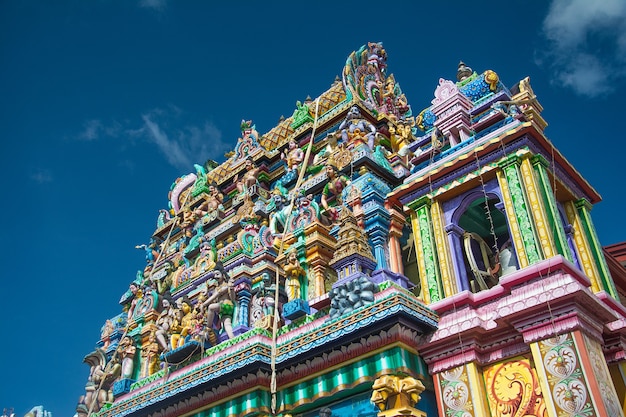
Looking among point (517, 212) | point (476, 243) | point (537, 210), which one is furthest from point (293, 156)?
point (537, 210)

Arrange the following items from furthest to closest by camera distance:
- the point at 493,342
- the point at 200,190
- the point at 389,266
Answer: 1. the point at 200,190
2. the point at 389,266
3. the point at 493,342

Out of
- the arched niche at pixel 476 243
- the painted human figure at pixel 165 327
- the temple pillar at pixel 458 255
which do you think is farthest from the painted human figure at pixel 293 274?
the temple pillar at pixel 458 255

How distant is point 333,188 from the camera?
16344mm

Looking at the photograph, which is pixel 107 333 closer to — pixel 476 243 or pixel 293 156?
pixel 293 156

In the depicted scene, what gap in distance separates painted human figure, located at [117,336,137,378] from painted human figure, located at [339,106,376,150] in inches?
371

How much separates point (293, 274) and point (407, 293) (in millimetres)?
4666

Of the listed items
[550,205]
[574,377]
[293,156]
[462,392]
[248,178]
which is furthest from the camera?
[248,178]

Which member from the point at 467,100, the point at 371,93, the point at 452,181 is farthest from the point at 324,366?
the point at 371,93

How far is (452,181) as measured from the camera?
41.2ft

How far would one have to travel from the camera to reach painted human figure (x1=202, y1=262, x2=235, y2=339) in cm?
1545

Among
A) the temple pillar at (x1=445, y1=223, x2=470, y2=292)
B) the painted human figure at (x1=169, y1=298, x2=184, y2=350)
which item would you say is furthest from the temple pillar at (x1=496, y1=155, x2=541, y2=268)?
the painted human figure at (x1=169, y1=298, x2=184, y2=350)

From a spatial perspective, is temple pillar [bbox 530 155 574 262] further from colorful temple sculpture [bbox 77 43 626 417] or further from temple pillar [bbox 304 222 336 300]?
temple pillar [bbox 304 222 336 300]

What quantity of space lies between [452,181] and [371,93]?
9308mm

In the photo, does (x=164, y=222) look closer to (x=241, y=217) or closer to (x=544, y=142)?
(x=241, y=217)
